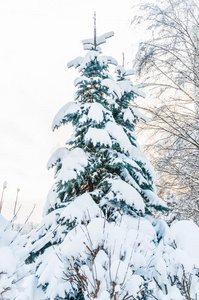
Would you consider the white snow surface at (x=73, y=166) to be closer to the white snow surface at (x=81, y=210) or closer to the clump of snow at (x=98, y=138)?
the clump of snow at (x=98, y=138)

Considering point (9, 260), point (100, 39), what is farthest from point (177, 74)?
point (9, 260)

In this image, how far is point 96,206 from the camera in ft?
17.2

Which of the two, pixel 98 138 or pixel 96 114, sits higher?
pixel 96 114

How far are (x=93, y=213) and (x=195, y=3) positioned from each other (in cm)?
595

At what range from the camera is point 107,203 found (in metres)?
5.39

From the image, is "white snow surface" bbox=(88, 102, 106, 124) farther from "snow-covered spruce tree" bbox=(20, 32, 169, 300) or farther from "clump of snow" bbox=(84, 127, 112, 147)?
"clump of snow" bbox=(84, 127, 112, 147)

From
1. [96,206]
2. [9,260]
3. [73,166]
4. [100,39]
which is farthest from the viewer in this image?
[100,39]

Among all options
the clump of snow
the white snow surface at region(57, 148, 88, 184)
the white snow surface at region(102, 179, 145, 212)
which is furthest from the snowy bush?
the clump of snow

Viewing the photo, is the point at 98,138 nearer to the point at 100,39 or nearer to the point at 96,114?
the point at 96,114

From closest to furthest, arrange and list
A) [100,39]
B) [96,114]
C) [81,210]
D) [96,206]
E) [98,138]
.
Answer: [81,210] → [96,206] → [98,138] → [96,114] → [100,39]

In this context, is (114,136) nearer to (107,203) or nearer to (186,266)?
(107,203)

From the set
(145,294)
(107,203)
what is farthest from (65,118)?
(145,294)

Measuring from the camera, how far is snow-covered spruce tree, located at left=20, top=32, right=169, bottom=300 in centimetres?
315

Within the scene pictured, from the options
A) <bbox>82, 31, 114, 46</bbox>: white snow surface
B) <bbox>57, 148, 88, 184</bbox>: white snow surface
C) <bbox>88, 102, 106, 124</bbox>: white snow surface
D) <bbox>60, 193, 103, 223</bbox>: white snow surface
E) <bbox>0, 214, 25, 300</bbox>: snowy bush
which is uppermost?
<bbox>82, 31, 114, 46</bbox>: white snow surface
